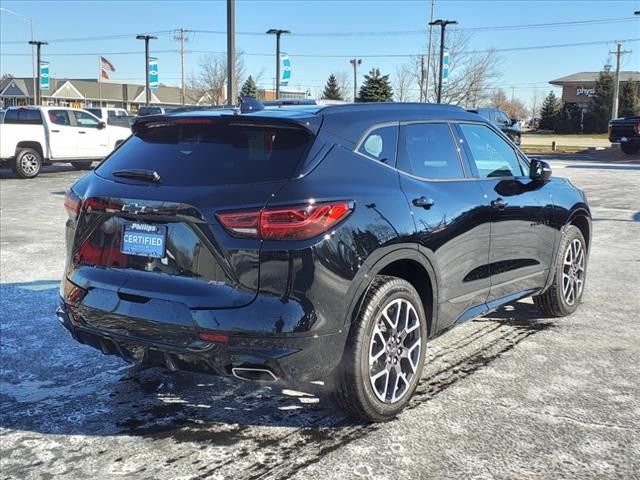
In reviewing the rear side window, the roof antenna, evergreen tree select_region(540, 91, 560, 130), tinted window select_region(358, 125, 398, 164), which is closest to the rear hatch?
the roof antenna

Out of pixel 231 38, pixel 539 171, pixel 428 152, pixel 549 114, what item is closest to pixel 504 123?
pixel 231 38

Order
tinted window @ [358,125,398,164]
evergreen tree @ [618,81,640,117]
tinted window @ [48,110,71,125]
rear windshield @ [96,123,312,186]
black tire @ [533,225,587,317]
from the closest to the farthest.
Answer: rear windshield @ [96,123,312,186], tinted window @ [358,125,398,164], black tire @ [533,225,587,317], tinted window @ [48,110,71,125], evergreen tree @ [618,81,640,117]

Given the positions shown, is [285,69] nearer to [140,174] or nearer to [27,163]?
[27,163]

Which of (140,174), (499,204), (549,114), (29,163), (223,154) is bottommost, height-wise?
(29,163)

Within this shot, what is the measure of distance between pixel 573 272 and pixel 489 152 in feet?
5.42

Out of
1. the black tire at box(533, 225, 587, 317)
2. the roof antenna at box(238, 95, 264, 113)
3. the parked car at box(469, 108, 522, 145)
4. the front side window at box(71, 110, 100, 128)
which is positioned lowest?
the black tire at box(533, 225, 587, 317)

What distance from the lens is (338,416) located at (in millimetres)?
3793

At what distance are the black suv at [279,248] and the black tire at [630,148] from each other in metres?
30.7

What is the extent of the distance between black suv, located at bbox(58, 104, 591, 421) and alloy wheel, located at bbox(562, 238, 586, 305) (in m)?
1.78

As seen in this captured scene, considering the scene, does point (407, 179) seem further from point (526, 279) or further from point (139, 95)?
point (139, 95)

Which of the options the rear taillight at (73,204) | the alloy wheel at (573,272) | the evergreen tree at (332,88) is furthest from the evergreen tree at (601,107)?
the rear taillight at (73,204)

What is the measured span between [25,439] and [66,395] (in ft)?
1.91

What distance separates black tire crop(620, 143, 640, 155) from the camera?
3139 centimetres

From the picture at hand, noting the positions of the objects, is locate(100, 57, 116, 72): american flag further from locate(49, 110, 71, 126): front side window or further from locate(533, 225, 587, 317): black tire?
locate(533, 225, 587, 317): black tire
